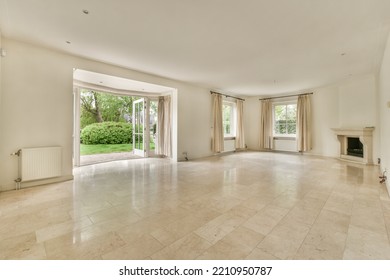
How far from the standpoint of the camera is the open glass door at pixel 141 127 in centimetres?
669

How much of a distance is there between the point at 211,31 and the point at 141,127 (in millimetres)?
4803

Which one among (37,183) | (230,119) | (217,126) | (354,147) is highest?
(230,119)

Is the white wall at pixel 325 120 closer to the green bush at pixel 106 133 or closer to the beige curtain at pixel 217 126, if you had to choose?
the beige curtain at pixel 217 126

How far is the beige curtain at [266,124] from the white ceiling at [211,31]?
3.46m

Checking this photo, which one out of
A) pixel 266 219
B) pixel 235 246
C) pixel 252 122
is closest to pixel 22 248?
pixel 235 246

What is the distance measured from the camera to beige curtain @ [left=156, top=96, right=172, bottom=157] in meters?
6.42

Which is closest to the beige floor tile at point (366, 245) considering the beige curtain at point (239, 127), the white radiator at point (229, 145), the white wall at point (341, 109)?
the white wall at point (341, 109)

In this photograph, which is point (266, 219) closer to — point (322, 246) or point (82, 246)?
point (322, 246)

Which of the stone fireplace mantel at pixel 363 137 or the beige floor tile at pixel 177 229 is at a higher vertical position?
the stone fireplace mantel at pixel 363 137

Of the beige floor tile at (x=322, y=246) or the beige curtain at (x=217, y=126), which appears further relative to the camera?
the beige curtain at (x=217, y=126)

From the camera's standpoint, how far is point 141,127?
22.4 ft

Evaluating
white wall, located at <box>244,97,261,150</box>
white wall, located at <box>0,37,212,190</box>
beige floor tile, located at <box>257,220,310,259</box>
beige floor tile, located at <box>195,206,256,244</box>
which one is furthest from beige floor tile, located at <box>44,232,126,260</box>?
white wall, located at <box>244,97,261,150</box>

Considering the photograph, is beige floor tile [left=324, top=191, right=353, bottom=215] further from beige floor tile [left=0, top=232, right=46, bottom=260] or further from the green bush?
the green bush

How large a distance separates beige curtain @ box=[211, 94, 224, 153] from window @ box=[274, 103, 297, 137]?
284 centimetres
